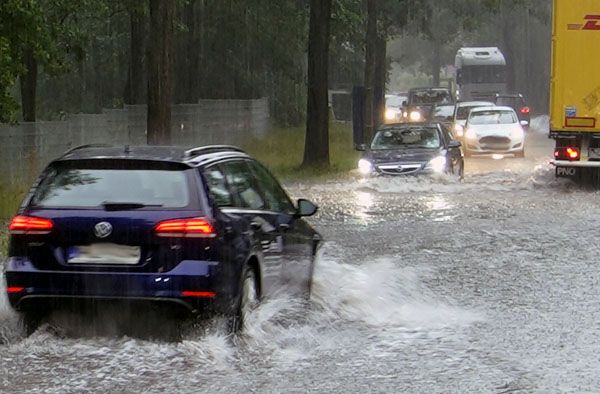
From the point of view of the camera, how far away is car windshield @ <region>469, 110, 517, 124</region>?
111 feet

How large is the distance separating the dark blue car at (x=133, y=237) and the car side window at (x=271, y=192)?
0.92 m

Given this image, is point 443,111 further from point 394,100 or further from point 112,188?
point 112,188

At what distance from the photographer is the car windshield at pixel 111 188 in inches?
311

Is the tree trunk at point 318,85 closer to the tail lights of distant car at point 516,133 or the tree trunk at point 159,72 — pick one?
the tail lights of distant car at point 516,133

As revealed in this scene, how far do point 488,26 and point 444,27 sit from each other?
582cm

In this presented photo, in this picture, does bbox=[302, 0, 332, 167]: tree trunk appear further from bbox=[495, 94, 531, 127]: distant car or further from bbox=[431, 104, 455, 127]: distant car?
bbox=[495, 94, 531, 127]: distant car

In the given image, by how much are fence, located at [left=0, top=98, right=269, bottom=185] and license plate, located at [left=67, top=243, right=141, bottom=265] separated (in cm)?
1435

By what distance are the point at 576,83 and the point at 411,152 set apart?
12.5 ft

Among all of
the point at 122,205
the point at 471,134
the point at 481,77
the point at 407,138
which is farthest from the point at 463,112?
the point at 122,205

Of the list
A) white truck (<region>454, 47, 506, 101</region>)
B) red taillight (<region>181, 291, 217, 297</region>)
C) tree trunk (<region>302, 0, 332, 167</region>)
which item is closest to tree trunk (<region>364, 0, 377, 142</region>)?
tree trunk (<region>302, 0, 332, 167</region>)

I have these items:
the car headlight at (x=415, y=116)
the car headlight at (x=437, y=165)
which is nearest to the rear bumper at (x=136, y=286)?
the car headlight at (x=437, y=165)

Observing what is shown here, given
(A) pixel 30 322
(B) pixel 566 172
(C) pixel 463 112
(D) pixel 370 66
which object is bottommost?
(A) pixel 30 322

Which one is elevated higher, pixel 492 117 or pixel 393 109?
pixel 492 117

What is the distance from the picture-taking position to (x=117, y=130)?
2848cm
